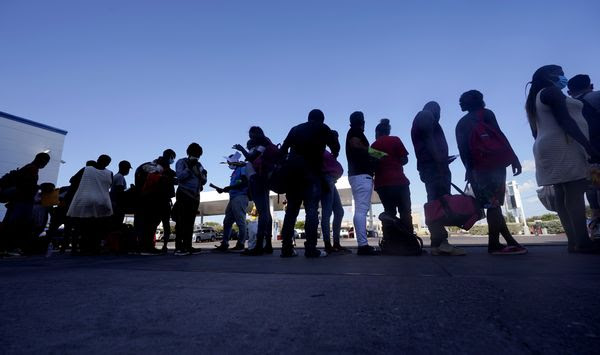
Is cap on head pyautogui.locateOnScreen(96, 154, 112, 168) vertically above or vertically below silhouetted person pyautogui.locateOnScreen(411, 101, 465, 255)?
above

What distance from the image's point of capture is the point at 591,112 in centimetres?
347

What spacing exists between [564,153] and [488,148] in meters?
0.64

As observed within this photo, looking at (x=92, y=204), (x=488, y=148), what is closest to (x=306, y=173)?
(x=488, y=148)

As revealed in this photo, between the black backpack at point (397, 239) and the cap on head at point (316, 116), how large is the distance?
54.0 inches

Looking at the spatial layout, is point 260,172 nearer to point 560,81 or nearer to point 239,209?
point 239,209

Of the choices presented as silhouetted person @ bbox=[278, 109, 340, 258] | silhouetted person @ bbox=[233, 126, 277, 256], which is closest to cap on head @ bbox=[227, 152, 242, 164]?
silhouetted person @ bbox=[233, 126, 277, 256]

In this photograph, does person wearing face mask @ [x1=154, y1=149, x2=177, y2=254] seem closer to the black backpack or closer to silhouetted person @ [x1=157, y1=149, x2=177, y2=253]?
silhouetted person @ [x1=157, y1=149, x2=177, y2=253]

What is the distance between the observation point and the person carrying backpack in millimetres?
3125

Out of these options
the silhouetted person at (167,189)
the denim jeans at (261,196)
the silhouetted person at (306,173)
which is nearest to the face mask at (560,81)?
the silhouetted person at (306,173)

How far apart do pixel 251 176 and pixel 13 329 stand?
3.42 m

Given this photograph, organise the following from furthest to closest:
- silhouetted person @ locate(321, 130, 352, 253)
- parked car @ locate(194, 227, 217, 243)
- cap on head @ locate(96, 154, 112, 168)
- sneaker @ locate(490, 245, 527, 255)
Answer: parked car @ locate(194, 227, 217, 243), cap on head @ locate(96, 154, 112, 168), silhouetted person @ locate(321, 130, 352, 253), sneaker @ locate(490, 245, 527, 255)

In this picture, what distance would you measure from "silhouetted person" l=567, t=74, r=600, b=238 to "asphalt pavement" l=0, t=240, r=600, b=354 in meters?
2.93

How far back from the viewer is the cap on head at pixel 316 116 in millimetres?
3773

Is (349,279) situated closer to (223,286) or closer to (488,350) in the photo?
(223,286)
